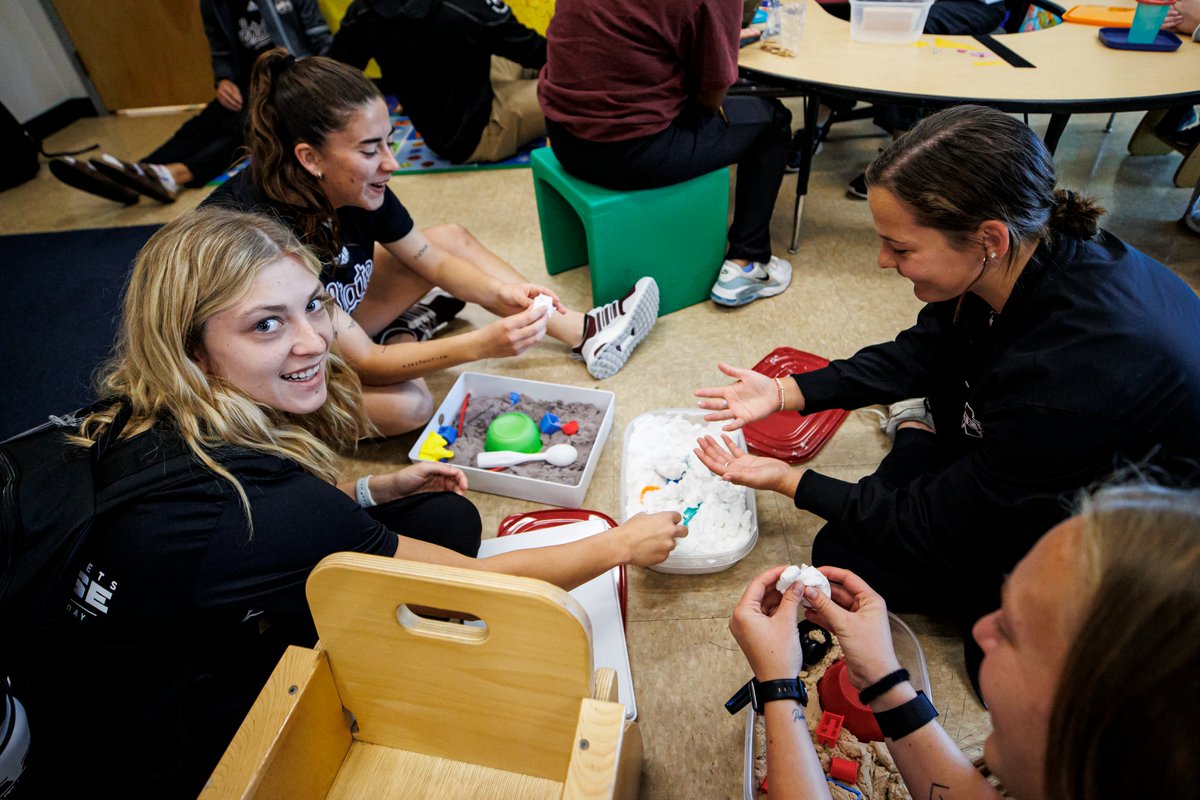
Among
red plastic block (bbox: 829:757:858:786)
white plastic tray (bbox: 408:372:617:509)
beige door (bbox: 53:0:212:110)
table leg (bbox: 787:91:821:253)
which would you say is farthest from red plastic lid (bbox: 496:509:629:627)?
beige door (bbox: 53:0:212:110)

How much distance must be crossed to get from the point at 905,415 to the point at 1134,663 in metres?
1.28

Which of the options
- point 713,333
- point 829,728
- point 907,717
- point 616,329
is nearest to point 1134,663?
point 907,717

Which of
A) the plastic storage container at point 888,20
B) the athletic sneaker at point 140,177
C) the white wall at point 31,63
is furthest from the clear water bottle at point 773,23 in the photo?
the white wall at point 31,63

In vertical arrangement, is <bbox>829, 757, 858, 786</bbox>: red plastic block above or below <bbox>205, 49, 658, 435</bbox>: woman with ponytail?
below

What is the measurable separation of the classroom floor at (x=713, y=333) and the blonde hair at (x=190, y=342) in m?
0.72

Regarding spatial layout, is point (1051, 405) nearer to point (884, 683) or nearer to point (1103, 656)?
point (884, 683)

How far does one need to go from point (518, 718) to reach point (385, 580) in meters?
0.28

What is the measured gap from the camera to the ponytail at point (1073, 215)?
994 millimetres

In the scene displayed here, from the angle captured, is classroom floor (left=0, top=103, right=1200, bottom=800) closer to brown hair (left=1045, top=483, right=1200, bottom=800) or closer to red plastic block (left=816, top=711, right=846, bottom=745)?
red plastic block (left=816, top=711, right=846, bottom=745)

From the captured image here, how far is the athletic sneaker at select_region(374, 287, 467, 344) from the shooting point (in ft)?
6.77

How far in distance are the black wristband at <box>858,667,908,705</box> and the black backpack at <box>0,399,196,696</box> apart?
910 mm

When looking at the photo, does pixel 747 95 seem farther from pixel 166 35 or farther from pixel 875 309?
pixel 166 35

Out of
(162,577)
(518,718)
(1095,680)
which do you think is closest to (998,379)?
(1095,680)

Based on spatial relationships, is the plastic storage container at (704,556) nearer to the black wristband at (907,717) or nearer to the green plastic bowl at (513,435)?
the green plastic bowl at (513,435)
